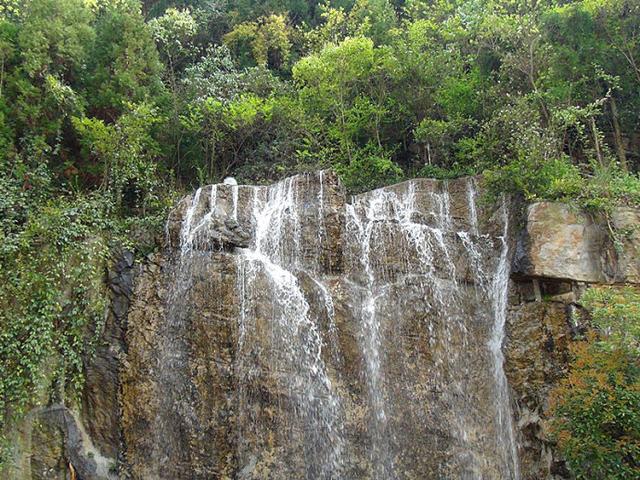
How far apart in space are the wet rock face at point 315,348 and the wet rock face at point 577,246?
955 millimetres

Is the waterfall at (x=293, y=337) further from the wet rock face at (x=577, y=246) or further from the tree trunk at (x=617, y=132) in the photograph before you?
the tree trunk at (x=617, y=132)

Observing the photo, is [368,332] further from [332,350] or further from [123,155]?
[123,155]

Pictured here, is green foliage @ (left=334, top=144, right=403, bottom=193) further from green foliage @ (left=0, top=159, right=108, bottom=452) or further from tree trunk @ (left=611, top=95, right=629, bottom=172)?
green foliage @ (left=0, top=159, right=108, bottom=452)

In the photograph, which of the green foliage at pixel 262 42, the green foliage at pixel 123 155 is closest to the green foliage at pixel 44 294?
the green foliage at pixel 123 155

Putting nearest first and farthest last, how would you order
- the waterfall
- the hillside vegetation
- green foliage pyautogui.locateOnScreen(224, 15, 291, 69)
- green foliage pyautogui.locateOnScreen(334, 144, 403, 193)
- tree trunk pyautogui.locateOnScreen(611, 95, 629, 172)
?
1. the waterfall
2. the hillside vegetation
3. tree trunk pyautogui.locateOnScreen(611, 95, 629, 172)
4. green foliage pyautogui.locateOnScreen(334, 144, 403, 193)
5. green foliage pyautogui.locateOnScreen(224, 15, 291, 69)

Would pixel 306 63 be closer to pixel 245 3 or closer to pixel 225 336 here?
pixel 245 3

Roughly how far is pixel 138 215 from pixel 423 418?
7.83 metres

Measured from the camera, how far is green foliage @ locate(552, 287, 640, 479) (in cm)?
790

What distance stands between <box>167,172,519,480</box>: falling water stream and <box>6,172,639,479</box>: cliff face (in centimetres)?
3

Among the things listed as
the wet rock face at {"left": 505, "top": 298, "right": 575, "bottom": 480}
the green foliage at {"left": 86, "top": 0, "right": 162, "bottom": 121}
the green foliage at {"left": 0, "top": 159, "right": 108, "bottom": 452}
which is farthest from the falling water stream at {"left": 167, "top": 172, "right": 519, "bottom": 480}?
the green foliage at {"left": 86, "top": 0, "right": 162, "bottom": 121}

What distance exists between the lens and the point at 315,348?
34.6 ft

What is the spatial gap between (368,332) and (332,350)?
81 centimetres

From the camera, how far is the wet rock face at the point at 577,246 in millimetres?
10633

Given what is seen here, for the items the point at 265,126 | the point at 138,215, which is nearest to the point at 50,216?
the point at 138,215
